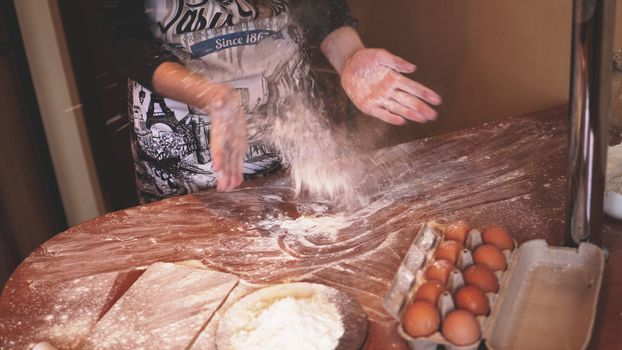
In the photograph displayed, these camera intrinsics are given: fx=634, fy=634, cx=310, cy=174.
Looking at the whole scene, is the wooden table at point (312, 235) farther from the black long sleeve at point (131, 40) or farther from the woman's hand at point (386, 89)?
the black long sleeve at point (131, 40)

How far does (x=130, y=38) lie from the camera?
5.70 ft

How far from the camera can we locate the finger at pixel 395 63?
157 centimetres

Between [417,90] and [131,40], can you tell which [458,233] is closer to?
[417,90]

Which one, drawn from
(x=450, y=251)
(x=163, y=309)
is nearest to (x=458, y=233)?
(x=450, y=251)

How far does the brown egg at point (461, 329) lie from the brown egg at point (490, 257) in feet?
0.50

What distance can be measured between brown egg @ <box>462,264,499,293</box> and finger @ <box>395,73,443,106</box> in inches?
22.1

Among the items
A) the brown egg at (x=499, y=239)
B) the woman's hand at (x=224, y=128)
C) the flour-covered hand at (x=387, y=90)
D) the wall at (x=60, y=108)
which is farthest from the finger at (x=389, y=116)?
the wall at (x=60, y=108)

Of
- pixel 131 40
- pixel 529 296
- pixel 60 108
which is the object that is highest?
pixel 131 40

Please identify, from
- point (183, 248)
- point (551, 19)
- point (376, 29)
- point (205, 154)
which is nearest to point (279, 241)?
point (183, 248)

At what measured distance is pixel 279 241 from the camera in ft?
4.42

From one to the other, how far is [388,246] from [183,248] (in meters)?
0.43

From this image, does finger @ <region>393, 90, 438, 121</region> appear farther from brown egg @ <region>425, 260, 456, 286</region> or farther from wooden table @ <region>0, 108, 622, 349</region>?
brown egg @ <region>425, 260, 456, 286</region>

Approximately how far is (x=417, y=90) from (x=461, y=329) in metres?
0.77

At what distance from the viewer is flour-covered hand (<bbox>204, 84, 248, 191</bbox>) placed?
1288 mm
